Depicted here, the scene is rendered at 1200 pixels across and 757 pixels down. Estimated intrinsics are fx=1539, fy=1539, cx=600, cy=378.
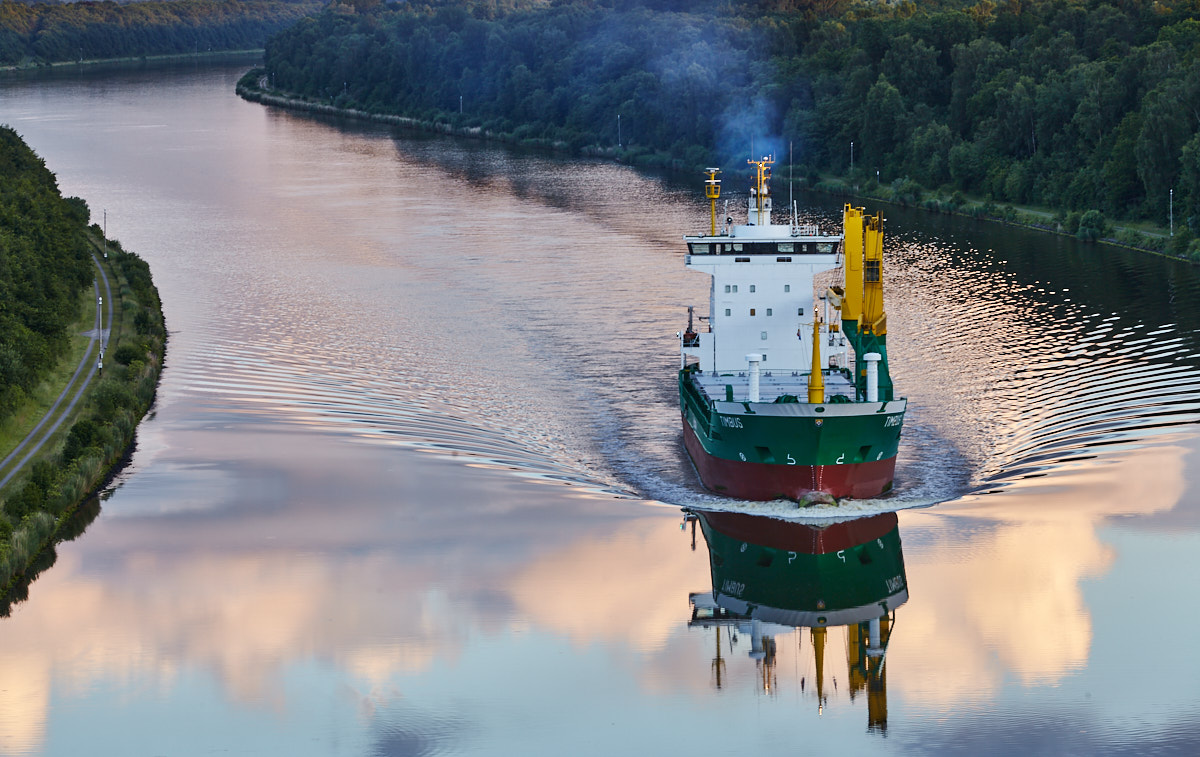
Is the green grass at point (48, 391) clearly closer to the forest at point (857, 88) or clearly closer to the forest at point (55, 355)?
the forest at point (55, 355)

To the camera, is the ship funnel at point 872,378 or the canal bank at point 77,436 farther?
the ship funnel at point 872,378

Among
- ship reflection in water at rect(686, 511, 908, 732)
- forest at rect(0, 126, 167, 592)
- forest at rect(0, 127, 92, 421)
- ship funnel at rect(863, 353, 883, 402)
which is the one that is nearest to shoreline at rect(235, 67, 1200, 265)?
ship funnel at rect(863, 353, 883, 402)

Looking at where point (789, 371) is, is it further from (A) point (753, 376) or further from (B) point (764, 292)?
(A) point (753, 376)

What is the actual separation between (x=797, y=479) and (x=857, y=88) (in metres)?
86.4

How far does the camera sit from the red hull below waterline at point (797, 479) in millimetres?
42375

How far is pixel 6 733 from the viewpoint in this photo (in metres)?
31.5

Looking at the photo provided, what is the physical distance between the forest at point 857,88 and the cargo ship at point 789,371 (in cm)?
4382

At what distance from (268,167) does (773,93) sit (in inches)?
1671

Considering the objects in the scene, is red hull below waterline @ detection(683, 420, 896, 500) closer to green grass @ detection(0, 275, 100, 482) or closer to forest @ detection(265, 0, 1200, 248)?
green grass @ detection(0, 275, 100, 482)

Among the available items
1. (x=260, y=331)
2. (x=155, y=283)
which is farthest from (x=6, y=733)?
(x=155, y=283)

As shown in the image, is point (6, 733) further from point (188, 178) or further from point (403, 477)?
point (188, 178)

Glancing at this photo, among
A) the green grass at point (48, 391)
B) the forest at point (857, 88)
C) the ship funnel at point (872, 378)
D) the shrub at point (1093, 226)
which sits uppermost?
the forest at point (857, 88)

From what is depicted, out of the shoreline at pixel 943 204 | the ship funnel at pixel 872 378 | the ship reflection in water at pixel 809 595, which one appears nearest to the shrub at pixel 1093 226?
the shoreline at pixel 943 204

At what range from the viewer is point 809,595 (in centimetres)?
3988
